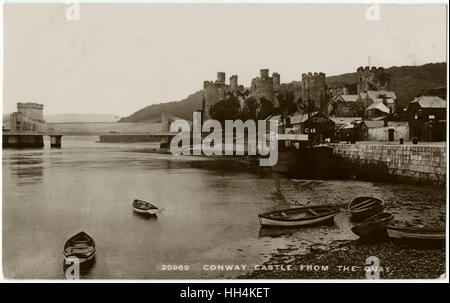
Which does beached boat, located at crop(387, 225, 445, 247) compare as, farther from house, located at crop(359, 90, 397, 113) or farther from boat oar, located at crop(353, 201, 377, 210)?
house, located at crop(359, 90, 397, 113)

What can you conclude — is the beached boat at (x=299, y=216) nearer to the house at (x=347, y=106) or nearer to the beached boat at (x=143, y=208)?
the beached boat at (x=143, y=208)

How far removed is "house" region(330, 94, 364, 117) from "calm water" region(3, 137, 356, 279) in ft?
25.0

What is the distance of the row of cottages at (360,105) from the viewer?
547 inches

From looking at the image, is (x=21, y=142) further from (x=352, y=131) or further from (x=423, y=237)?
(x=423, y=237)

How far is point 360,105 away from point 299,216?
441 inches

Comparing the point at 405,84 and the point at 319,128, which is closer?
the point at 405,84

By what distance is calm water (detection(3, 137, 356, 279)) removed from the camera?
18.7ft

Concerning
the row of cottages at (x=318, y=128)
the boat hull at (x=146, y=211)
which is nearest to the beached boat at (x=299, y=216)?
the boat hull at (x=146, y=211)

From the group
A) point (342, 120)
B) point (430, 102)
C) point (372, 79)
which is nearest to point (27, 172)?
point (372, 79)

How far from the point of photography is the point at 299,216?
270 inches

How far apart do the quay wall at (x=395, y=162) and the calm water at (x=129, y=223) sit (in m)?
2.61

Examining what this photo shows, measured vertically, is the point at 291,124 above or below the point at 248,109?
below

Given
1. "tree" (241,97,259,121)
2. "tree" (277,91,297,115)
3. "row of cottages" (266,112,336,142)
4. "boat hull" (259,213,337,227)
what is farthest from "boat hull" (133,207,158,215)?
"tree" (277,91,297,115)

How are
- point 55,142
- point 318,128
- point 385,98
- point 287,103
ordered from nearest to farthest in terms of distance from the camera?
point 385,98 → point 318,128 → point 287,103 → point 55,142
